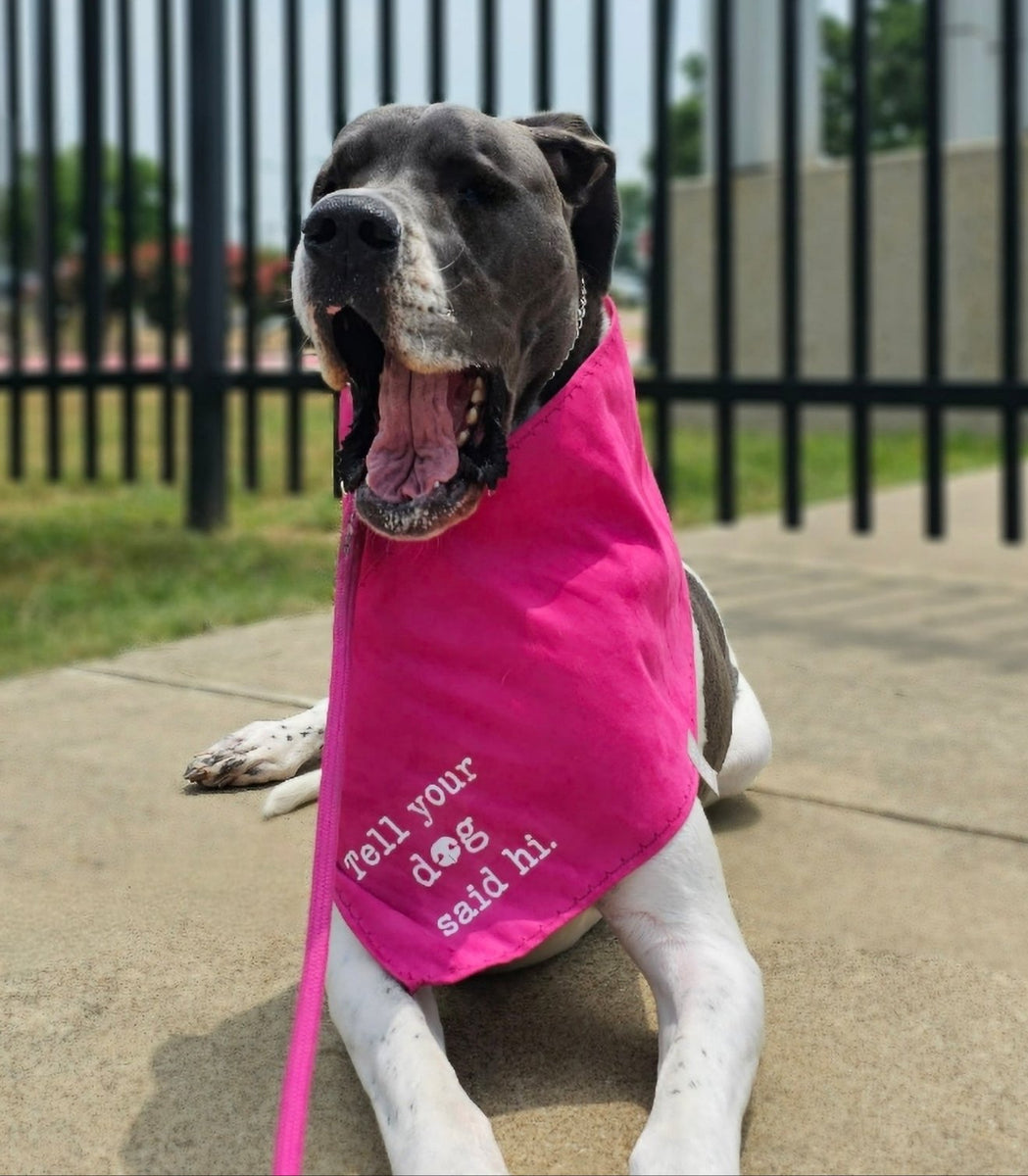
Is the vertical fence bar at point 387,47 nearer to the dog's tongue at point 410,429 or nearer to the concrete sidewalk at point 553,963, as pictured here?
the concrete sidewalk at point 553,963

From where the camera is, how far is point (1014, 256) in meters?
5.71

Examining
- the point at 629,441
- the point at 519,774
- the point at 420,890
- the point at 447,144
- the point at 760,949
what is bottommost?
the point at 760,949

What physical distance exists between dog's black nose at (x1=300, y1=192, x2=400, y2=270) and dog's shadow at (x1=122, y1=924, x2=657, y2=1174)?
45.5 inches

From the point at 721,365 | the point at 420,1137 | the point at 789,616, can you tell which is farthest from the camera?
the point at 721,365

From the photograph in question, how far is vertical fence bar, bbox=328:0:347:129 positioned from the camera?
7082 mm

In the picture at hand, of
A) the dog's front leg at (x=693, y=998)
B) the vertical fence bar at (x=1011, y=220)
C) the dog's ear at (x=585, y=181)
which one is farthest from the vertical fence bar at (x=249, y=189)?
the dog's front leg at (x=693, y=998)

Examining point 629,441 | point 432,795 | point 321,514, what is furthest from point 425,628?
point 321,514

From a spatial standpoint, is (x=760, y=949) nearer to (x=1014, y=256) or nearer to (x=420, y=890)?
(x=420, y=890)

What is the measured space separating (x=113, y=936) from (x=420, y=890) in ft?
2.36

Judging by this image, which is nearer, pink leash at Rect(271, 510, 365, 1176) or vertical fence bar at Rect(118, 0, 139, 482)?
pink leash at Rect(271, 510, 365, 1176)

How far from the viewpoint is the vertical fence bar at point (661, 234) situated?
6445 millimetres

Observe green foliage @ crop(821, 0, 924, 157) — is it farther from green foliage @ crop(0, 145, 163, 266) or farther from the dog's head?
the dog's head

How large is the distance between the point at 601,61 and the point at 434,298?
4498 millimetres

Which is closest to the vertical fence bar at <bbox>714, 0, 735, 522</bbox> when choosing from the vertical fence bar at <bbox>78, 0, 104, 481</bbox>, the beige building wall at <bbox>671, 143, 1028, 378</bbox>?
the vertical fence bar at <bbox>78, 0, 104, 481</bbox>
